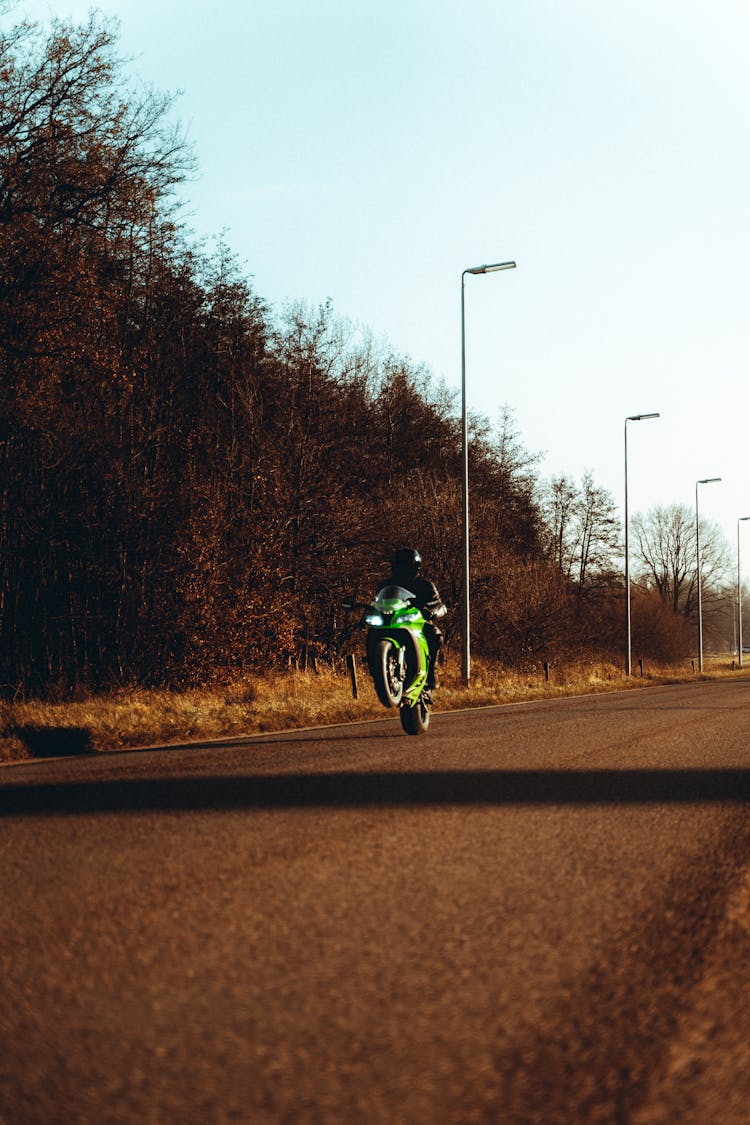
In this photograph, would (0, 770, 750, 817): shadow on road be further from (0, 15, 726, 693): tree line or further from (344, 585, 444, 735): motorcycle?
(0, 15, 726, 693): tree line

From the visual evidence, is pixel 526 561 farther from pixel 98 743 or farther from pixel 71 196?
pixel 98 743

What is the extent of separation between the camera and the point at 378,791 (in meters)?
8.37

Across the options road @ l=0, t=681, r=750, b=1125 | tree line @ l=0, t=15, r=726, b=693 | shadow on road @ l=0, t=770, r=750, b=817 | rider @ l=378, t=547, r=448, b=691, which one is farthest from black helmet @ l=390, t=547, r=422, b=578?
tree line @ l=0, t=15, r=726, b=693

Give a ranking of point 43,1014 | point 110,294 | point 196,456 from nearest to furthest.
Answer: point 43,1014, point 110,294, point 196,456

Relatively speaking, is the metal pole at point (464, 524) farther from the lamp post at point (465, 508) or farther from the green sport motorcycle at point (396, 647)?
the green sport motorcycle at point (396, 647)

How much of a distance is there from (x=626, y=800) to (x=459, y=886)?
3023 millimetres

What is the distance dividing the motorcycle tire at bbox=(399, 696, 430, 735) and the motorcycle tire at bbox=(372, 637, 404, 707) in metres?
0.49

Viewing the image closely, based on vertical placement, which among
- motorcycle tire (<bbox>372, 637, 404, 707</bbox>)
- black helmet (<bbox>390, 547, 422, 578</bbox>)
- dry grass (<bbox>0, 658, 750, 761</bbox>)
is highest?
black helmet (<bbox>390, 547, 422, 578</bbox>)

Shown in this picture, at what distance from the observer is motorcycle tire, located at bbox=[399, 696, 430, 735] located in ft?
43.1

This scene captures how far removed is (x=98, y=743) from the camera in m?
12.8

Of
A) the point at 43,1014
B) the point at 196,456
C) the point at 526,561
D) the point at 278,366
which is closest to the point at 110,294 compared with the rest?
the point at 196,456

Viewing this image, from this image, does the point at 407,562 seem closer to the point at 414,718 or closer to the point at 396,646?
the point at 396,646

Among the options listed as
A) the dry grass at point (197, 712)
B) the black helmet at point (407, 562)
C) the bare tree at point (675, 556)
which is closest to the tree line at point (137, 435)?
the dry grass at point (197, 712)

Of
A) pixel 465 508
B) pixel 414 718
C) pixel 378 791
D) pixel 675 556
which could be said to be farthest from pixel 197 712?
pixel 675 556
